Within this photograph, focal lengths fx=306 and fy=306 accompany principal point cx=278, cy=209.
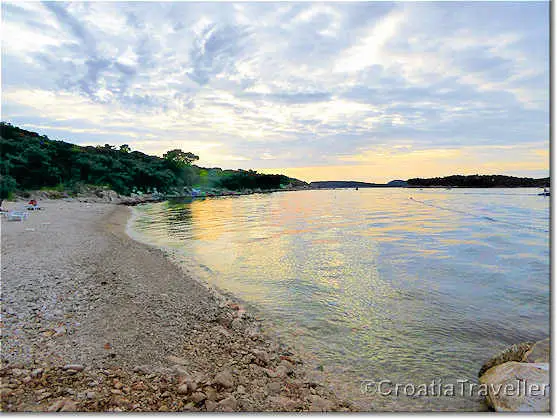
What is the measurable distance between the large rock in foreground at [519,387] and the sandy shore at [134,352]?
7.68ft

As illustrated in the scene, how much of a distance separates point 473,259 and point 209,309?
549 inches

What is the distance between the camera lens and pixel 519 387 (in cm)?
441

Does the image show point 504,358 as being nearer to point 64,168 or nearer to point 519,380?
point 519,380

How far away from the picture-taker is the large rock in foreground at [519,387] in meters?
4.05

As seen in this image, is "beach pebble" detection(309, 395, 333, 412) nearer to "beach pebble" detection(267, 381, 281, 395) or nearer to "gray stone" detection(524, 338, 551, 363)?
"beach pebble" detection(267, 381, 281, 395)

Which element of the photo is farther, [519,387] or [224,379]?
[224,379]

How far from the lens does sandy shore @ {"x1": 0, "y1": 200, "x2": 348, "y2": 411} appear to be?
13.0 feet

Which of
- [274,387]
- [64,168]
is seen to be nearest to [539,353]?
[274,387]

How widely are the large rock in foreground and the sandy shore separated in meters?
2.34

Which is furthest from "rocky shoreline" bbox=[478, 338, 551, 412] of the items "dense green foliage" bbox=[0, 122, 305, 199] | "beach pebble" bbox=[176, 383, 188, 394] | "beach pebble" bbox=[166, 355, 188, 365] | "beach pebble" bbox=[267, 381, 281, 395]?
"dense green foliage" bbox=[0, 122, 305, 199]

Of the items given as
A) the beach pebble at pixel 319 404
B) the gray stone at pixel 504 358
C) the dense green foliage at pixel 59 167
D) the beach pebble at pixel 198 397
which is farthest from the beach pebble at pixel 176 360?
the dense green foliage at pixel 59 167

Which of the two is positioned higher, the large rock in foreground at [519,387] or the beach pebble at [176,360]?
the beach pebble at [176,360]

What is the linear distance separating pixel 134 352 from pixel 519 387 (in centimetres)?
592

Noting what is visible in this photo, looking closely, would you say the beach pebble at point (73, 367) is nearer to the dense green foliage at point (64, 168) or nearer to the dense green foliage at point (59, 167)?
the dense green foliage at point (64, 168)
